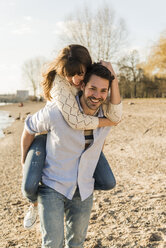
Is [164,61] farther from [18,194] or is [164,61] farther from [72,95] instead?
[72,95]

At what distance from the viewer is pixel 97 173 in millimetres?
2650

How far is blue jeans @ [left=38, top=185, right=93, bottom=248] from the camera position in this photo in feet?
7.25

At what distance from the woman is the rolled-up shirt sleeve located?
0.13 meters

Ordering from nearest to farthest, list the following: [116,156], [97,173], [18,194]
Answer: [97,173] < [18,194] < [116,156]

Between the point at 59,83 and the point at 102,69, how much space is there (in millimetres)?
398

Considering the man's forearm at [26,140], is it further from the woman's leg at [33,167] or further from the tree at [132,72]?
the tree at [132,72]

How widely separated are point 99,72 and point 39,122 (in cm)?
61

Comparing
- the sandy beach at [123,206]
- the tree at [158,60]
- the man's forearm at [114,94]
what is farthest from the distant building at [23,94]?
the man's forearm at [114,94]

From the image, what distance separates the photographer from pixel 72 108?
2.39 metres

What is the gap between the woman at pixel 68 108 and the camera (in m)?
2.33

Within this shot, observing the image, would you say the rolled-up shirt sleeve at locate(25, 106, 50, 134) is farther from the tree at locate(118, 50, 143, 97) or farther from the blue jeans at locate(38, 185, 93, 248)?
the tree at locate(118, 50, 143, 97)

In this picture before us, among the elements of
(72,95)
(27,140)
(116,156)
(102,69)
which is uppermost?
(102,69)

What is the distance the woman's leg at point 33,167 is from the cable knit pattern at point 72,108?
0.32m

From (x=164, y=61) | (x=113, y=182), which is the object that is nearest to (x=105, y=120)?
(x=113, y=182)
